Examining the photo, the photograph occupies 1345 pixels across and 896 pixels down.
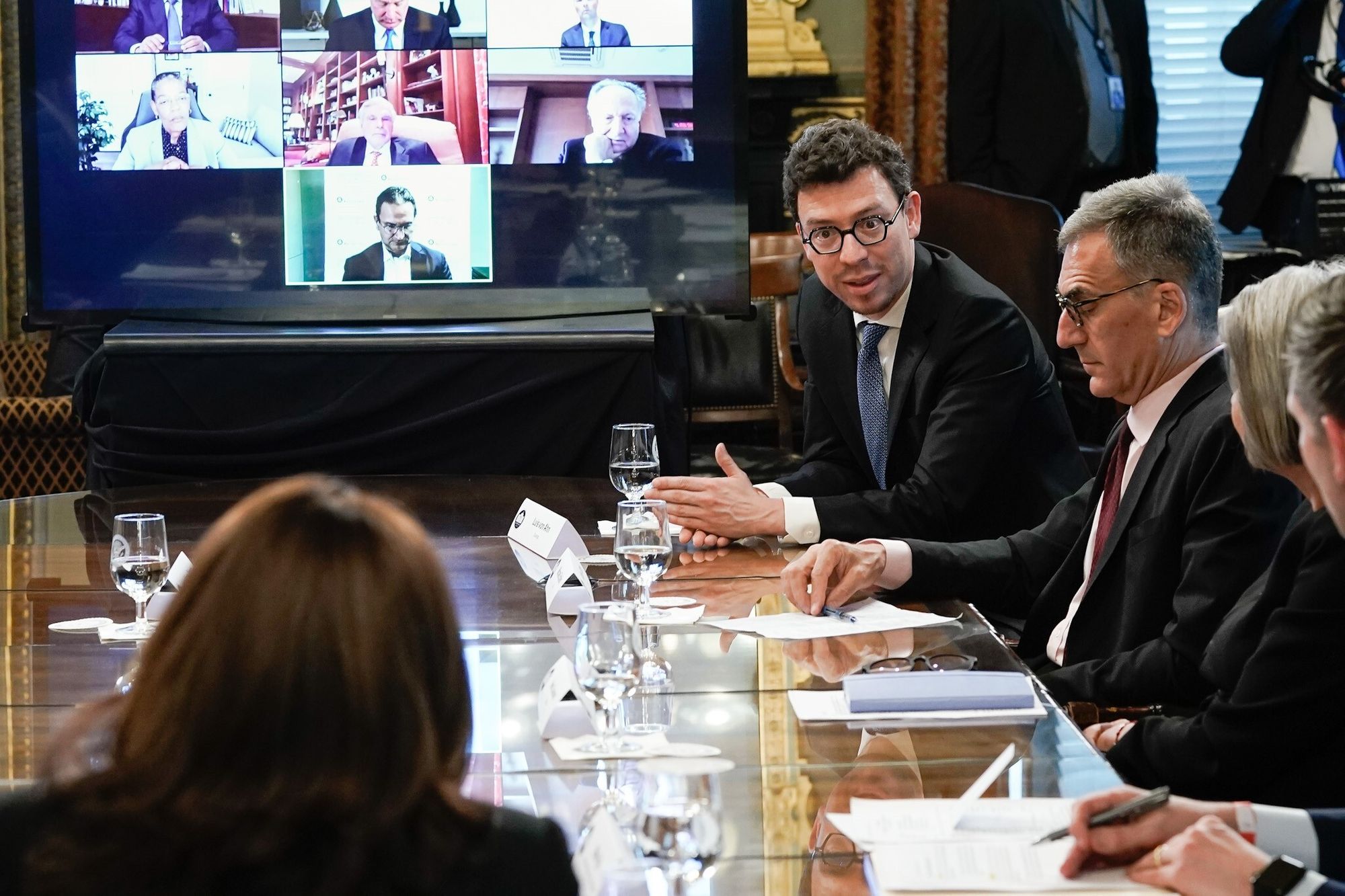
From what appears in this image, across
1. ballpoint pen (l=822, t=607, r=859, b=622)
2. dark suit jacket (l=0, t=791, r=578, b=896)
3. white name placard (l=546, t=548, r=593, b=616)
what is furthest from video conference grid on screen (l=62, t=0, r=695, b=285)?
dark suit jacket (l=0, t=791, r=578, b=896)

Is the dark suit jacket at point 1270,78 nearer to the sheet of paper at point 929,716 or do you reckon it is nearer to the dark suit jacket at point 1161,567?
the dark suit jacket at point 1161,567

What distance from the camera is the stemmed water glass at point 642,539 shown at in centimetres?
199

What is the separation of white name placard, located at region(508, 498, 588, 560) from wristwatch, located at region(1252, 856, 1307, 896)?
1.29 metres

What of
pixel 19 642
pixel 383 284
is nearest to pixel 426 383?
pixel 383 284

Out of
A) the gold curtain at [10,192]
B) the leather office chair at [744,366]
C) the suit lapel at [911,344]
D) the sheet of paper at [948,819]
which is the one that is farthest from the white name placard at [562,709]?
the gold curtain at [10,192]

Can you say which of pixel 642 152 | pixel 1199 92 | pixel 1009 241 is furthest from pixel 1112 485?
pixel 1199 92

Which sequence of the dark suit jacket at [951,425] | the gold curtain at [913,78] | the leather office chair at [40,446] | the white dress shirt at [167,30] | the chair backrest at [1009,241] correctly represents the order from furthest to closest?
the gold curtain at [913,78]
the leather office chair at [40,446]
the white dress shirt at [167,30]
the chair backrest at [1009,241]
the dark suit jacket at [951,425]

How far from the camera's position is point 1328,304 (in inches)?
52.6

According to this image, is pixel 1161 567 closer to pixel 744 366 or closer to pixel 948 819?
pixel 948 819

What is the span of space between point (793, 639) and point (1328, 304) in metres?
0.87

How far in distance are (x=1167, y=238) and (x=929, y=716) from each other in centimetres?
104

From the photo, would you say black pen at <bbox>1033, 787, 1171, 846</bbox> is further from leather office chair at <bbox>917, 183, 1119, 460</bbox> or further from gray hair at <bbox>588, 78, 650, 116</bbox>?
gray hair at <bbox>588, 78, 650, 116</bbox>

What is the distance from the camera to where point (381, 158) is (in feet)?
15.6

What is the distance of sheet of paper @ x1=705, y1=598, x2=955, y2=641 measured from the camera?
2.03m
